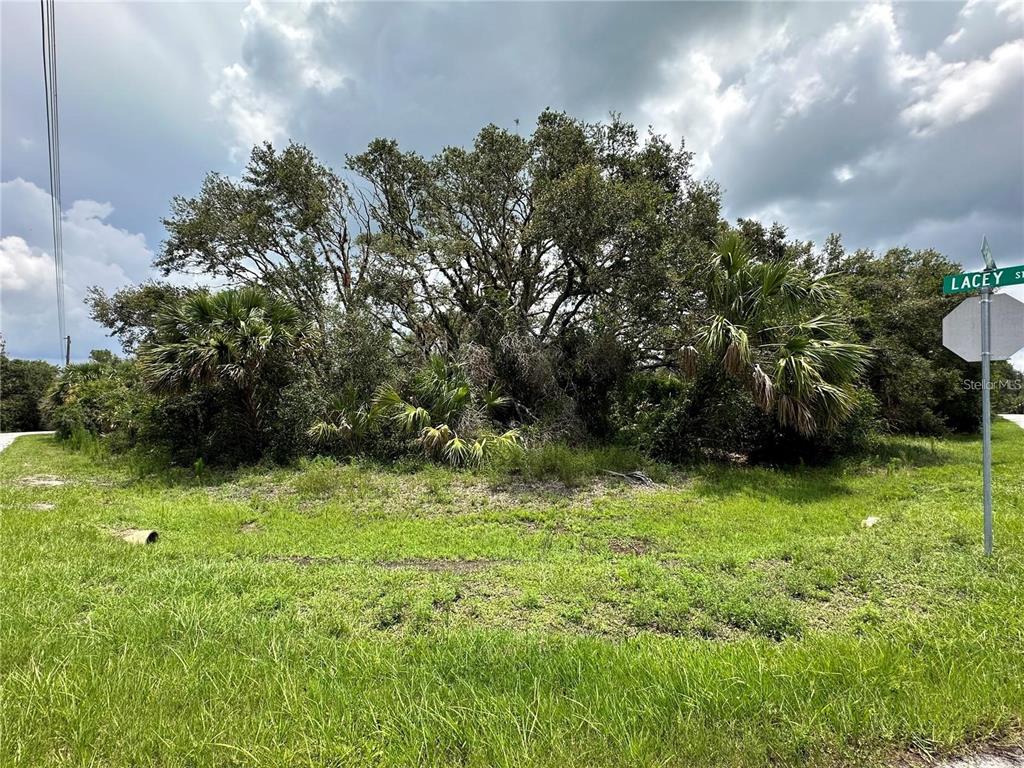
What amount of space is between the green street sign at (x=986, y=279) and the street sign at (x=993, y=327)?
5.6 inches

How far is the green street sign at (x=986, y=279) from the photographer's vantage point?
381cm

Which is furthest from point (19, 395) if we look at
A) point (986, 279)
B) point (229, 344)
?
point (986, 279)

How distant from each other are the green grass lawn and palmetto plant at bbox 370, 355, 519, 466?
3.04 m

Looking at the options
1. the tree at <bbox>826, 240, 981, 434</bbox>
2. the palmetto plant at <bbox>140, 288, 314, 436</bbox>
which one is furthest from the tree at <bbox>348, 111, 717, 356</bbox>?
the tree at <bbox>826, 240, 981, 434</bbox>

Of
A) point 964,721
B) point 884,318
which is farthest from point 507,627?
point 884,318

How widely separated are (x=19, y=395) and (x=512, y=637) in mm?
43330

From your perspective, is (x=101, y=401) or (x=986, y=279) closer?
(x=986, y=279)

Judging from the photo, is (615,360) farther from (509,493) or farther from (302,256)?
(302,256)

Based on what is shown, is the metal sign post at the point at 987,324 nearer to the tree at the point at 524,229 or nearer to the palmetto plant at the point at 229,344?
the tree at the point at 524,229

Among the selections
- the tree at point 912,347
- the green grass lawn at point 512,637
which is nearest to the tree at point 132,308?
the green grass lawn at point 512,637

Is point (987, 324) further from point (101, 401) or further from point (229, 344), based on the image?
point (101, 401)

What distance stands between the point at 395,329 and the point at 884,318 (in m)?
14.0

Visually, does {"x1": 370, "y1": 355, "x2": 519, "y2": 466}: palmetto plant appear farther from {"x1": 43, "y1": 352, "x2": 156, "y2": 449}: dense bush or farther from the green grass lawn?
{"x1": 43, "y1": 352, "x2": 156, "y2": 449}: dense bush

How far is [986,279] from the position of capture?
3.96 meters
